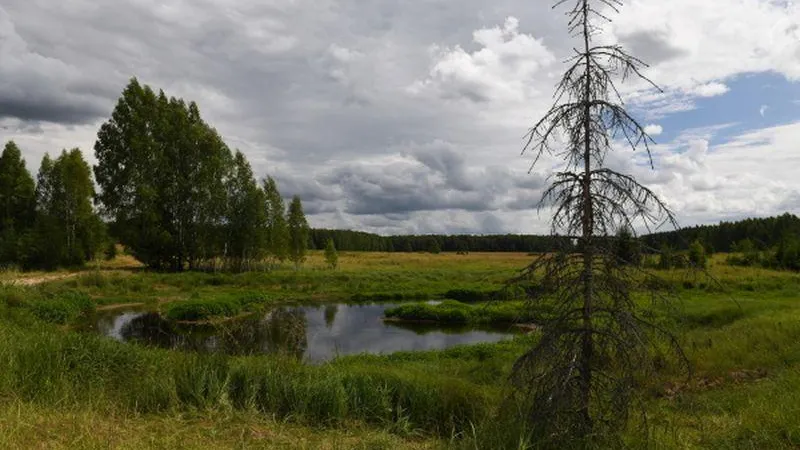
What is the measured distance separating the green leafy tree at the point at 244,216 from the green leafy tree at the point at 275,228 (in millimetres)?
890

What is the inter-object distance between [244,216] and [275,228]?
3.57 meters

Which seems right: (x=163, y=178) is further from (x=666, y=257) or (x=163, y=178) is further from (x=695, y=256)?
(x=666, y=257)

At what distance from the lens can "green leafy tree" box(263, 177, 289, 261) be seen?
52.4m

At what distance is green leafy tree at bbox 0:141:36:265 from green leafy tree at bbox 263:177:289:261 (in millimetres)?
24134

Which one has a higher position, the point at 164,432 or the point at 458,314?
the point at 164,432

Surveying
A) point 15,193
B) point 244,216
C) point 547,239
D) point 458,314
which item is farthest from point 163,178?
point 547,239

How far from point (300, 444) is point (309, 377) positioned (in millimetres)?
2411

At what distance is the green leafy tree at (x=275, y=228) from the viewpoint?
52.4m

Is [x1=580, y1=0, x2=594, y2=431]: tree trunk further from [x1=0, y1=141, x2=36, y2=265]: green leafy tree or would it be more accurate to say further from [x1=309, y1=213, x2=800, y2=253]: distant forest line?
[x1=0, y1=141, x2=36, y2=265]: green leafy tree

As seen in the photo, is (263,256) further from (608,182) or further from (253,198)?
(608,182)

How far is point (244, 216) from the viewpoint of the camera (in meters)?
50.2

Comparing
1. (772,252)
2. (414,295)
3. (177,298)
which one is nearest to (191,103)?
(177,298)

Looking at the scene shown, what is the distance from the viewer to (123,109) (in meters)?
46.7

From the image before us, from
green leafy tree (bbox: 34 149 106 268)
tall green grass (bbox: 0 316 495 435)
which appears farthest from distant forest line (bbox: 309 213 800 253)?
green leafy tree (bbox: 34 149 106 268)
